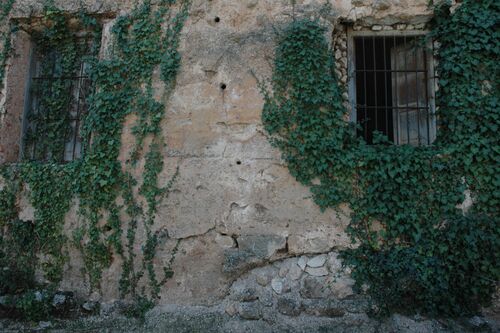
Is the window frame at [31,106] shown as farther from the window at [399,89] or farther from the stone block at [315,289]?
the window at [399,89]

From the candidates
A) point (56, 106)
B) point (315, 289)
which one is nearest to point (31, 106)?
point (56, 106)

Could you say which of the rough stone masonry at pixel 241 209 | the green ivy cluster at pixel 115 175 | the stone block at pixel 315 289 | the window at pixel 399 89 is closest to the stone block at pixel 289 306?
the rough stone masonry at pixel 241 209

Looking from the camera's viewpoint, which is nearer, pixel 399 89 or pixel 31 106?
pixel 399 89

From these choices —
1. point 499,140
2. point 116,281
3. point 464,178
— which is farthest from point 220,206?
point 499,140

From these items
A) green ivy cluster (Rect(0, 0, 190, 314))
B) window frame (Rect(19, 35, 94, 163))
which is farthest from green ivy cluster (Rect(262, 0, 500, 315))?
window frame (Rect(19, 35, 94, 163))

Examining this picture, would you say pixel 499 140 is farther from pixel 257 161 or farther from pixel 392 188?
pixel 257 161

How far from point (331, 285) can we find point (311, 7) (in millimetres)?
2959

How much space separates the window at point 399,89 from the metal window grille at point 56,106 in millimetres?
3275

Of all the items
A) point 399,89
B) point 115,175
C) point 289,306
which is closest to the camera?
point 289,306

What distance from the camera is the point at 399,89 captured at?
4.61 meters

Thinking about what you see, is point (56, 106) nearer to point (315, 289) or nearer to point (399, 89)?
point (315, 289)

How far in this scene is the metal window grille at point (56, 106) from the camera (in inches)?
189

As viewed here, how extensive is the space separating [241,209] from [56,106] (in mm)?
2703

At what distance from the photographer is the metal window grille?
4.81 metres
